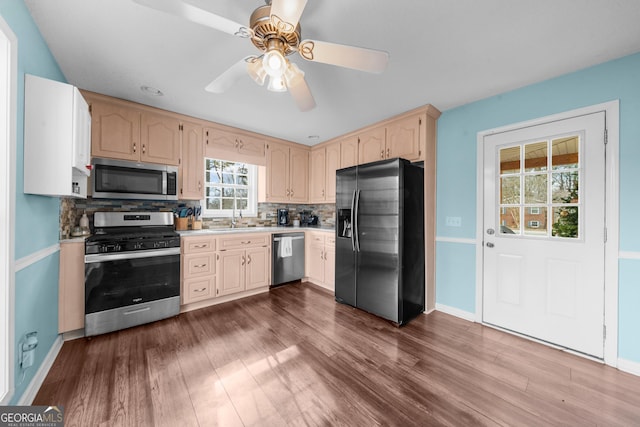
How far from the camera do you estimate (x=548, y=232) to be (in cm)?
227

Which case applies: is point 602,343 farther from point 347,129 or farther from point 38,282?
point 38,282

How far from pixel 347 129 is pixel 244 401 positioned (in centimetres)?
334

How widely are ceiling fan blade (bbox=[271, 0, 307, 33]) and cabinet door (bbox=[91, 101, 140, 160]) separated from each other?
8.05 ft

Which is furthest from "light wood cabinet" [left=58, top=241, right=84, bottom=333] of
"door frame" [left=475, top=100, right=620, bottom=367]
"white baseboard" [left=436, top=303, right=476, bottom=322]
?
"door frame" [left=475, top=100, right=620, bottom=367]

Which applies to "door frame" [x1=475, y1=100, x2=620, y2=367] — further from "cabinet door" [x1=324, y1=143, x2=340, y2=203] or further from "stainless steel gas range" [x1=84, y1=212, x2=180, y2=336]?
"stainless steel gas range" [x1=84, y1=212, x2=180, y2=336]

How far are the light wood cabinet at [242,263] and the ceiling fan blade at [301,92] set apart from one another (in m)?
2.10

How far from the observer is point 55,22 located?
158 centimetres

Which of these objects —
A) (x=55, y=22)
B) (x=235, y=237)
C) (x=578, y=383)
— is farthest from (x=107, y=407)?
(x=578, y=383)

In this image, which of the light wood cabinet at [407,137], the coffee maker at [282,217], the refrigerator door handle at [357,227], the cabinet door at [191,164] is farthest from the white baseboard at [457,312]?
the cabinet door at [191,164]

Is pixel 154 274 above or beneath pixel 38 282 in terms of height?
beneath

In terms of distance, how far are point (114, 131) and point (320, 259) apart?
9.90 feet

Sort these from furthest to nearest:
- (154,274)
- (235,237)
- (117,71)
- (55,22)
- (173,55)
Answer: (235,237), (154,274), (117,71), (173,55), (55,22)

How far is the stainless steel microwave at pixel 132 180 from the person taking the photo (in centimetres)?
256

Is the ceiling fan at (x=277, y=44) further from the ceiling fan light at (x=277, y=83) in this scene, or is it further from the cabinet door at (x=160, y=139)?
the cabinet door at (x=160, y=139)
